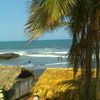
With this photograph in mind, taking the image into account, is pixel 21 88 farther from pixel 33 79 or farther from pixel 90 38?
pixel 90 38

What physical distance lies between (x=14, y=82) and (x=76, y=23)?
8902 mm

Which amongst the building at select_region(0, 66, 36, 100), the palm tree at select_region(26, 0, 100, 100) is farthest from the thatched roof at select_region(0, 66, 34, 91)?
the palm tree at select_region(26, 0, 100, 100)

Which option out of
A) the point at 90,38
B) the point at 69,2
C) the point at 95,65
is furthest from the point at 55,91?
the point at 69,2

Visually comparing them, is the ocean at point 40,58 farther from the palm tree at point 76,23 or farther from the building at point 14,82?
the building at point 14,82

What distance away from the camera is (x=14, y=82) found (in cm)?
1895

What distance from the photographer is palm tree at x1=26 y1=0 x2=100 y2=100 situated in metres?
9.73

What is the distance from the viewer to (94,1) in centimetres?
1042

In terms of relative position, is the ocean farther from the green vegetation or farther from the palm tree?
the green vegetation

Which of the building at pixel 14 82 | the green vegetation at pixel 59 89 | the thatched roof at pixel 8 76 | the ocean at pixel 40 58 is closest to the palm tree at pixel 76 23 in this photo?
the ocean at pixel 40 58

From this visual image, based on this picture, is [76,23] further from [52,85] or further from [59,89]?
[52,85]

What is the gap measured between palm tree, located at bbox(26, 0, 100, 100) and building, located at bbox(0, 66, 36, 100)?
7619mm

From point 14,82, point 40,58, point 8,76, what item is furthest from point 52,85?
point 40,58

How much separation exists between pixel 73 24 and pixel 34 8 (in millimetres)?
1300

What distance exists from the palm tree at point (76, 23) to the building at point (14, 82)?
25.0 feet
